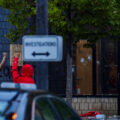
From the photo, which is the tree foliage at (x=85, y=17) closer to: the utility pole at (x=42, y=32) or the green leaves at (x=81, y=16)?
the green leaves at (x=81, y=16)

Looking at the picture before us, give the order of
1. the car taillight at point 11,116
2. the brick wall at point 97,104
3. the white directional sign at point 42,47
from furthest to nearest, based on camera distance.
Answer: the brick wall at point 97,104 → the white directional sign at point 42,47 → the car taillight at point 11,116

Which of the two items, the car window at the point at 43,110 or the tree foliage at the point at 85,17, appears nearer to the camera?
the car window at the point at 43,110

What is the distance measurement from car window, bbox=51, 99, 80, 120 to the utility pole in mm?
2582

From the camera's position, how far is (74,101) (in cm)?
1680

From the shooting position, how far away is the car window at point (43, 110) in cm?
536

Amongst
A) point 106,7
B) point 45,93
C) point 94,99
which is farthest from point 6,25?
point 45,93

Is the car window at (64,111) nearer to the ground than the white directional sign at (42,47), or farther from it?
nearer to the ground

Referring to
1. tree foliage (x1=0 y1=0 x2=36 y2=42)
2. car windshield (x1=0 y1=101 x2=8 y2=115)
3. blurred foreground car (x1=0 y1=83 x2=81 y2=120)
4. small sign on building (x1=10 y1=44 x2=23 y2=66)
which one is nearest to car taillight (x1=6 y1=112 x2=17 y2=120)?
blurred foreground car (x1=0 y1=83 x2=81 y2=120)

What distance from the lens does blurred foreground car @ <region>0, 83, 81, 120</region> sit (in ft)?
16.4

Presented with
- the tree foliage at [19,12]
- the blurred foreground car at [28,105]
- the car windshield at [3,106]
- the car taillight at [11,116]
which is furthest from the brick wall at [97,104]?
the car taillight at [11,116]

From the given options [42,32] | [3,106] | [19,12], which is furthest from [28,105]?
[19,12]

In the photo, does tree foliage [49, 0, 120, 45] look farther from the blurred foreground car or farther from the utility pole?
the blurred foreground car

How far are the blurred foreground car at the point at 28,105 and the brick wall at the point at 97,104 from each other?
10.4m

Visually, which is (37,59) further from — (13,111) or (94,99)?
(94,99)
